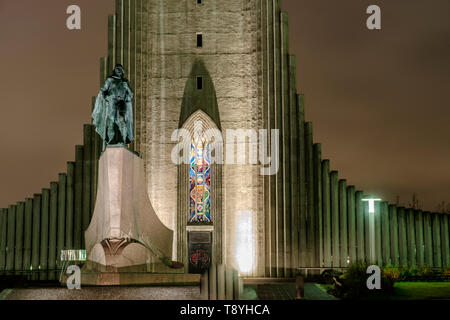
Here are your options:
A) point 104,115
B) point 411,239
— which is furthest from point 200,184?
point 104,115

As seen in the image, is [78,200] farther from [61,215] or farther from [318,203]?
[318,203]

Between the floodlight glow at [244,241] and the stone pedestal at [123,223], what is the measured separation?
12.4 m

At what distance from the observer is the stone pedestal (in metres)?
20.6

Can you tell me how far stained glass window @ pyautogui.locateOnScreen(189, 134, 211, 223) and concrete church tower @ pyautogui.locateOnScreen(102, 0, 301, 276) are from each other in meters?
0.32

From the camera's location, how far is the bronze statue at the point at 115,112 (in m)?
21.8

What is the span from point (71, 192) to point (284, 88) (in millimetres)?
10544

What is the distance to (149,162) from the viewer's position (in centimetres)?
3541

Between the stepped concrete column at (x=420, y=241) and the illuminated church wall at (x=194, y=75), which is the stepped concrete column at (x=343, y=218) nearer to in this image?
the stepped concrete column at (x=420, y=241)

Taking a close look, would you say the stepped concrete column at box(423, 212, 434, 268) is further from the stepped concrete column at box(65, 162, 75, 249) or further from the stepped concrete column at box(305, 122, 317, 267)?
the stepped concrete column at box(65, 162, 75, 249)

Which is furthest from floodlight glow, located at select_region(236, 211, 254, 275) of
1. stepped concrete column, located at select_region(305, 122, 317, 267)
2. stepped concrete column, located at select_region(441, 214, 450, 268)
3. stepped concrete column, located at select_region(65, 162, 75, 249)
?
stepped concrete column, located at select_region(441, 214, 450, 268)

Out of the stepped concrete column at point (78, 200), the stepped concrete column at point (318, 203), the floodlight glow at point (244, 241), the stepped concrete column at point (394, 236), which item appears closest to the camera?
the stepped concrete column at point (318, 203)

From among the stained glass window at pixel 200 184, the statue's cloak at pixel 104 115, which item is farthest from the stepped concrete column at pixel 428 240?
the statue's cloak at pixel 104 115

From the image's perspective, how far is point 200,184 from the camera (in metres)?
35.2
